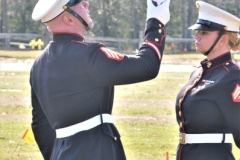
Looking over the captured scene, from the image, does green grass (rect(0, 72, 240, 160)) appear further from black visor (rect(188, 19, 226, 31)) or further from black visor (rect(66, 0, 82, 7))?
black visor (rect(66, 0, 82, 7))

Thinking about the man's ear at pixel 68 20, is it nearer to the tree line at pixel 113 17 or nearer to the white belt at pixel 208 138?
the white belt at pixel 208 138

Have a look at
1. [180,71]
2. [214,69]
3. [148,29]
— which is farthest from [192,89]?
[180,71]

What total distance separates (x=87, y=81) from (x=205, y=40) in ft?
3.68

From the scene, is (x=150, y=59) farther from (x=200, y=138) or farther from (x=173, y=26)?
(x=173, y=26)

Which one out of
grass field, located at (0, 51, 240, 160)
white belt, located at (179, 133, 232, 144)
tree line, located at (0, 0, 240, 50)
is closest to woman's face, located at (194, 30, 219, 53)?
white belt, located at (179, 133, 232, 144)

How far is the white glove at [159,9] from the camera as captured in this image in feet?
13.4

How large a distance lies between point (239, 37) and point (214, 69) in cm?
28

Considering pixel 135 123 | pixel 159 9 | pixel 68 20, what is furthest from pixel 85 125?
pixel 135 123

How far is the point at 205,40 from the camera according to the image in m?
4.93

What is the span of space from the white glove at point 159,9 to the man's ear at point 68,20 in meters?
0.47

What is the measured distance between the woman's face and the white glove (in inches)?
31.9

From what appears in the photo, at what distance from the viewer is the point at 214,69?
4.95m

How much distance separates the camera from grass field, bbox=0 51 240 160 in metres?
9.69

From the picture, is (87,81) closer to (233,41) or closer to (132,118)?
(233,41)
